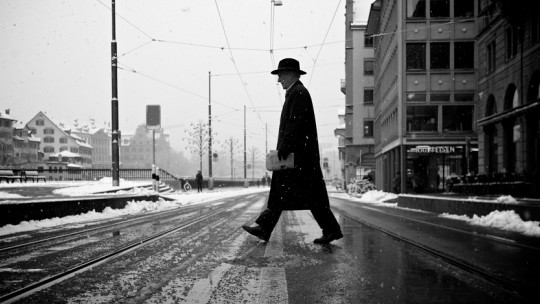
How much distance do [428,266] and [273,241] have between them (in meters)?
2.48

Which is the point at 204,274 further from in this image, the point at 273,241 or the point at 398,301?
the point at 273,241

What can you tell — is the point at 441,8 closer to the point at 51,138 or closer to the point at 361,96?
the point at 361,96

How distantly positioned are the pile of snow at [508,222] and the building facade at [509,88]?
5.73 m

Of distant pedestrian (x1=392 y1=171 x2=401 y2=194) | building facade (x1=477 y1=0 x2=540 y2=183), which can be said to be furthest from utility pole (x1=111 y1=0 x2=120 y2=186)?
distant pedestrian (x1=392 y1=171 x2=401 y2=194)

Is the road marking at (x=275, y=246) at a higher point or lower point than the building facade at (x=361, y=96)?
lower

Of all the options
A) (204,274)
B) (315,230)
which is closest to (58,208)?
(315,230)

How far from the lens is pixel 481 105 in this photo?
93.0 feet

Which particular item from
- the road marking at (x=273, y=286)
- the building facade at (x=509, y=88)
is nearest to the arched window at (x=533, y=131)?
the building facade at (x=509, y=88)

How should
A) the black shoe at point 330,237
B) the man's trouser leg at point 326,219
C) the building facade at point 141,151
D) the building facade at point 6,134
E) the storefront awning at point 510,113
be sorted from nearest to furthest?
the man's trouser leg at point 326,219
the black shoe at point 330,237
the storefront awning at point 510,113
the building facade at point 6,134
the building facade at point 141,151

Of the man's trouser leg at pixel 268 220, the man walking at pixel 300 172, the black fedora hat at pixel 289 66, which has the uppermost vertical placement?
the black fedora hat at pixel 289 66

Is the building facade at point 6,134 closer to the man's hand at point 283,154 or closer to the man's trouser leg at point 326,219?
the man's hand at point 283,154

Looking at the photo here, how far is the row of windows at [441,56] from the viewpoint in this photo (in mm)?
34750

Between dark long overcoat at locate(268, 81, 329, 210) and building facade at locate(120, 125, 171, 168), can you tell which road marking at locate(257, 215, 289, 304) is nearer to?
dark long overcoat at locate(268, 81, 329, 210)

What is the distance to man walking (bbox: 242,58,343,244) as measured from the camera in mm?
6492
